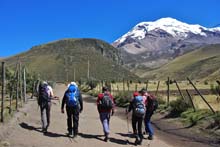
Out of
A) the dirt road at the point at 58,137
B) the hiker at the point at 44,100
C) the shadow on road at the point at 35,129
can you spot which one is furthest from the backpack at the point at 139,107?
the hiker at the point at 44,100

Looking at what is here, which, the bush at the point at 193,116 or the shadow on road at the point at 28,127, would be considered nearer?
the shadow on road at the point at 28,127

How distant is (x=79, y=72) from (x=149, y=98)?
130m

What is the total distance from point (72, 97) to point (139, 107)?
7.19 feet

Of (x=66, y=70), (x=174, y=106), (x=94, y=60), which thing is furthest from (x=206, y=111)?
(x=94, y=60)

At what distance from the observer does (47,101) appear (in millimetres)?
15508

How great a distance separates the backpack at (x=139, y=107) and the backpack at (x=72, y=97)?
1926mm

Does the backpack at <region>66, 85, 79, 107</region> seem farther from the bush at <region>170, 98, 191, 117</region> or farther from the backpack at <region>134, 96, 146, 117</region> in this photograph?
the bush at <region>170, 98, 191, 117</region>

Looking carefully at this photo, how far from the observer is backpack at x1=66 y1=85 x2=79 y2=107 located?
46.8 ft

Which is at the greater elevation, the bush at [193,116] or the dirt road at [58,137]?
the bush at [193,116]

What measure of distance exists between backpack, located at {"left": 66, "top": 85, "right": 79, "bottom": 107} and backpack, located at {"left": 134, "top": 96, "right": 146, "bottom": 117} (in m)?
1.93

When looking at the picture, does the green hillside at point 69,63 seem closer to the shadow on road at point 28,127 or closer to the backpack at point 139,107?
the shadow on road at point 28,127

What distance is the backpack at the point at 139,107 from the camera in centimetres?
1373

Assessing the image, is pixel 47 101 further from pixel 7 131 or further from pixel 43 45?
pixel 43 45

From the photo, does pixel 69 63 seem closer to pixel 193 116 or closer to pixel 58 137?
pixel 193 116
